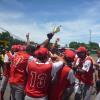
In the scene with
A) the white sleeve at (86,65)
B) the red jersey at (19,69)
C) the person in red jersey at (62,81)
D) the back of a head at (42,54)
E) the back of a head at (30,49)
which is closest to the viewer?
the person in red jersey at (62,81)

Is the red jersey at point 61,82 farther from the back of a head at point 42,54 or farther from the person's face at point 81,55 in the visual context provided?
the person's face at point 81,55

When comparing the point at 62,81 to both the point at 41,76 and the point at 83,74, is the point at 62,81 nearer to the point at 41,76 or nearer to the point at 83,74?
the point at 41,76

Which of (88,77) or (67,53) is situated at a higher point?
(67,53)

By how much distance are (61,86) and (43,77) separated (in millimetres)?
373

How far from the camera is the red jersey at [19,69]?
8297 millimetres

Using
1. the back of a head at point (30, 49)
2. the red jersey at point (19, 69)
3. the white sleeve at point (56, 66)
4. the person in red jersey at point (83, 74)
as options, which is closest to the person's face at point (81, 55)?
the person in red jersey at point (83, 74)

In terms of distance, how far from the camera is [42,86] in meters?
6.88

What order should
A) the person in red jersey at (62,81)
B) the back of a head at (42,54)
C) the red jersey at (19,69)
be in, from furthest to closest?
the red jersey at (19,69) < the back of a head at (42,54) < the person in red jersey at (62,81)

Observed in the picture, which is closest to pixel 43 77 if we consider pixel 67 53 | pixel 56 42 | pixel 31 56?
pixel 67 53

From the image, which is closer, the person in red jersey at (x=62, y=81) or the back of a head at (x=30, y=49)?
the person in red jersey at (x=62, y=81)

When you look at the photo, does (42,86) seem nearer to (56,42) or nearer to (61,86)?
(61,86)

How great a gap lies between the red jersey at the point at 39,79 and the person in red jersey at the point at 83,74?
2.96 metres

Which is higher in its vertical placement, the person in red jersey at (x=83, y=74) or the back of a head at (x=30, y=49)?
the back of a head at (x=30, y=49)

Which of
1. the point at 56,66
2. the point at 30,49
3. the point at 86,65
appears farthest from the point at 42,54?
the point at 86,65
